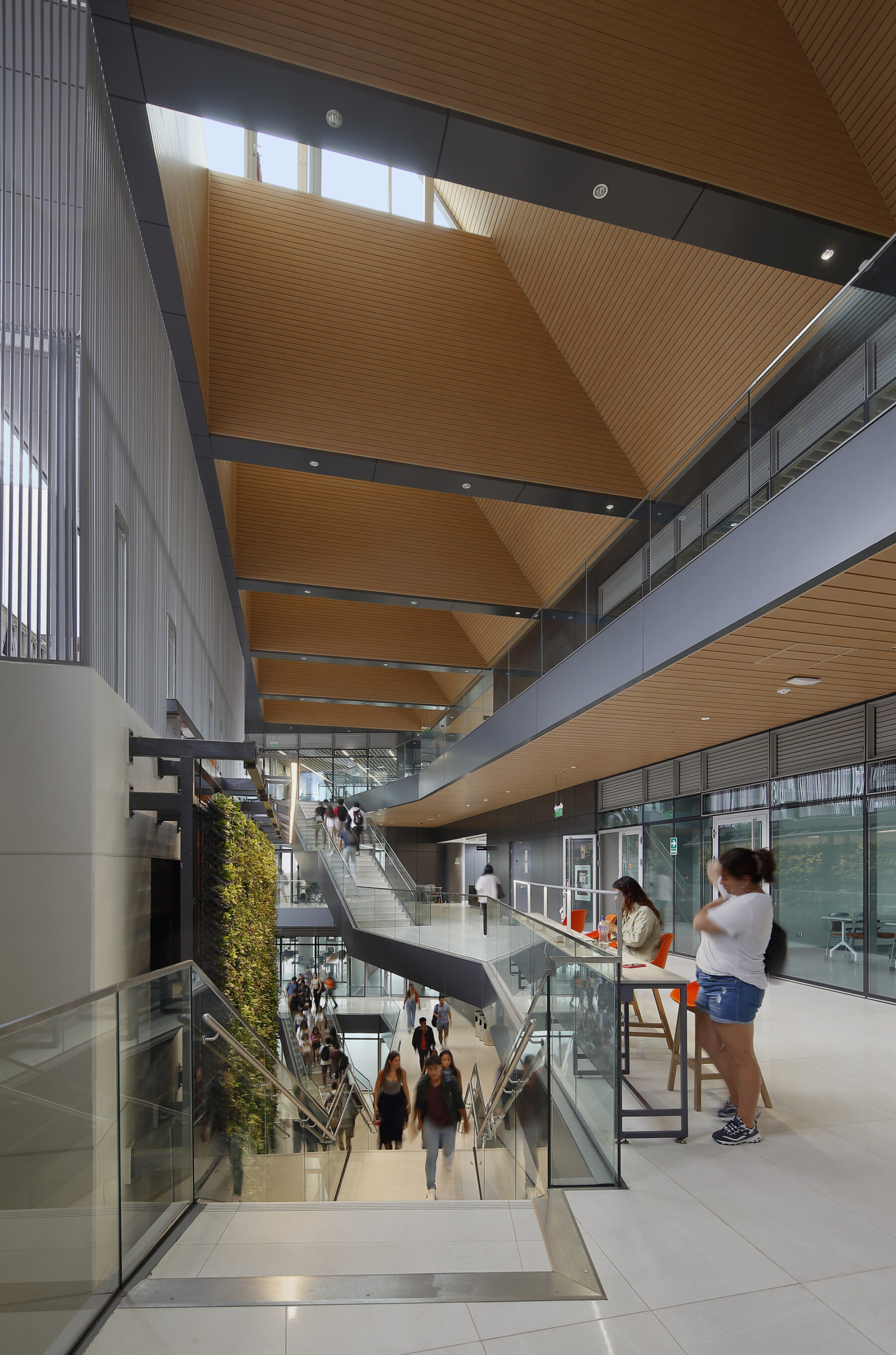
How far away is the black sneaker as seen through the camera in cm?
413

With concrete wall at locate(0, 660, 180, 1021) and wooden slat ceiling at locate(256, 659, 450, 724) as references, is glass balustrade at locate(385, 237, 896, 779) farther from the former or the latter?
wooden slat ceiling at locate(256, 659, 450, 724)

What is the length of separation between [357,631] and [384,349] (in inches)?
403

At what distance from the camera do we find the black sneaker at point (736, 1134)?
163 inches

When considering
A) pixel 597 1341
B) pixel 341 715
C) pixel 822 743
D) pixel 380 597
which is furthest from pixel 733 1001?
pixel 341 715

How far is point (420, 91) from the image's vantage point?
17.1 ft

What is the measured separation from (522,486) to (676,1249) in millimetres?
8660

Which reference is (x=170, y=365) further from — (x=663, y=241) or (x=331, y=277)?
(x=663, y=241)

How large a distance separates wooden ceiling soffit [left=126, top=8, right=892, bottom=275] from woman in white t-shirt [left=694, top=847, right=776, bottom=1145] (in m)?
4.80

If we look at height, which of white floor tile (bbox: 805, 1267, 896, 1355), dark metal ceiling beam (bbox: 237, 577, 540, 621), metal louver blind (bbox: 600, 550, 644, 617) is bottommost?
white floor tile (bbox: 805, 1267, 896, 1355)

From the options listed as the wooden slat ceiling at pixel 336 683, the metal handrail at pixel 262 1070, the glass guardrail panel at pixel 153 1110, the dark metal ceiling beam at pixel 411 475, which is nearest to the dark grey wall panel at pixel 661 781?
the dark metal ceiling beam at pixel 411 475

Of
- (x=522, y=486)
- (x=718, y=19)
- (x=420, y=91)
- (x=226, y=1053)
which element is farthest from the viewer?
(x=522, y=486)

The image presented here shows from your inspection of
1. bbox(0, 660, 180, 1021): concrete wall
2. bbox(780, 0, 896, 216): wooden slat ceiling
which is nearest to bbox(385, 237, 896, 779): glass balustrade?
bbox(780, 0, 896, 216): wooden slat ceiling

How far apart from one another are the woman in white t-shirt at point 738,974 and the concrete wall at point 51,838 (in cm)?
312

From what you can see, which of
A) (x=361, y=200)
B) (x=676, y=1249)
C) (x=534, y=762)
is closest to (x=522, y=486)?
(x=361, y=200)
